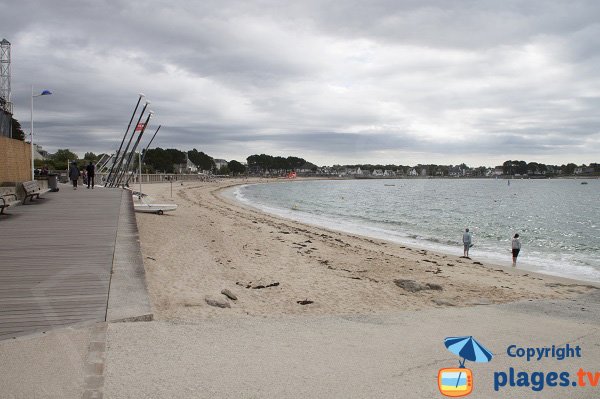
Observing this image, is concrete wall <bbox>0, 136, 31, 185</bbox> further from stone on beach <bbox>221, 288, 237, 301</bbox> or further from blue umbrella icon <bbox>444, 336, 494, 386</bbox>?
blue umbrella icon <bbox>444, 336, 494, 386</bbox>

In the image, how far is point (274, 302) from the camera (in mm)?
8148

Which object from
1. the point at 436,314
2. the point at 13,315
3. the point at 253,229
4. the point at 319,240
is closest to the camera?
the point at 13,315

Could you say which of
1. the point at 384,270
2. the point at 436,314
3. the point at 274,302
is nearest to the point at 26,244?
the point at 274,302

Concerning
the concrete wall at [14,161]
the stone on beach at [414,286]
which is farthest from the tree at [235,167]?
the stone on beach at [414,286]

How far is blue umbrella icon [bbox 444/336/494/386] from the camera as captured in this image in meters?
4.99

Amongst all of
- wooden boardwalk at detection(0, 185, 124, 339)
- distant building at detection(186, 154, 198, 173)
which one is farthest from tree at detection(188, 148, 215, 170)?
wooden boardwalk at detection(0, 185, 124, 339)

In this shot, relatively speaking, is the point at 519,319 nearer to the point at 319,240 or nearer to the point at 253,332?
the point at 253,332

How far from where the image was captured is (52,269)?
7145 mm

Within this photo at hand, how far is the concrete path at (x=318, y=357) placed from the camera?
398cm

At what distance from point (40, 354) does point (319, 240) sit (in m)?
15.4

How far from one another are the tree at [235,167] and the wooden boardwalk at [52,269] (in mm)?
180421

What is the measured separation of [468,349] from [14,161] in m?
17.1

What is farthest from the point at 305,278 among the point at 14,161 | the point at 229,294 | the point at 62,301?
the point at 14,161

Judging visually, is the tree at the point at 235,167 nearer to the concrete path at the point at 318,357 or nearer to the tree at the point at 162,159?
the tree at the point at 162,159
